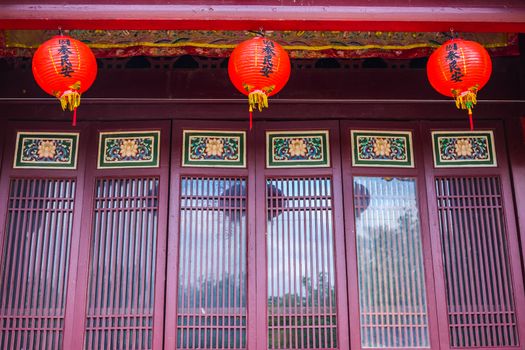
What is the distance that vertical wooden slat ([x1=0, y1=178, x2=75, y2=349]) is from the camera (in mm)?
6066

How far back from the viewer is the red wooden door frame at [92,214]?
6059 millimetres

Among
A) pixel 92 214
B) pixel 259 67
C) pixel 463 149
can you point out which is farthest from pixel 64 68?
pixel 463 149

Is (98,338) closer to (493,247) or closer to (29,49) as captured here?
(29,49)

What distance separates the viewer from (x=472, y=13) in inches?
209

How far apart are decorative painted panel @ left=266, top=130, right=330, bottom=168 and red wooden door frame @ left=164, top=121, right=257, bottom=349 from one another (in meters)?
0.22

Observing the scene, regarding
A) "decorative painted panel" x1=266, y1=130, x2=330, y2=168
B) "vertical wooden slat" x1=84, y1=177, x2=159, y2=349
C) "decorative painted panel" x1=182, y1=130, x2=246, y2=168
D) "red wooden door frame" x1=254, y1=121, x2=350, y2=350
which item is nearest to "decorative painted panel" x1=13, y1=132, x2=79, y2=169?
"vertical wooden slat" x1=84, y1=177, x2=159, y2=349

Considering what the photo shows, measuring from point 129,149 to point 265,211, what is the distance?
1.57m

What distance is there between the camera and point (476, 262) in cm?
635

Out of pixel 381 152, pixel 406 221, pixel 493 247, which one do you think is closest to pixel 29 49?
pixel 381 152

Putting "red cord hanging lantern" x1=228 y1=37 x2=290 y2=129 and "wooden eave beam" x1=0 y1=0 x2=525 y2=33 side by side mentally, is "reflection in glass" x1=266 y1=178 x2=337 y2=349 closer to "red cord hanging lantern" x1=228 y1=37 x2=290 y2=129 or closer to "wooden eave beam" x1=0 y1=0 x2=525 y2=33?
"red cord hanging lantern" x1=228 y1=37 x2=290 y2=129

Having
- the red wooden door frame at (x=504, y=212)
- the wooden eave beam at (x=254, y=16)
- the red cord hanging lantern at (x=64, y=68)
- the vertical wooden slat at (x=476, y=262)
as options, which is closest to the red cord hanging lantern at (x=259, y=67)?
the wooden eave beam at (x=254, y=16)

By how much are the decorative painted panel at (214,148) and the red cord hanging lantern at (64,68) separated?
1623 mm

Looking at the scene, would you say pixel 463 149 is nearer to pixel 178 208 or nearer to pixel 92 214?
pixel 178 208

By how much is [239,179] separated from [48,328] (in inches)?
93.0
